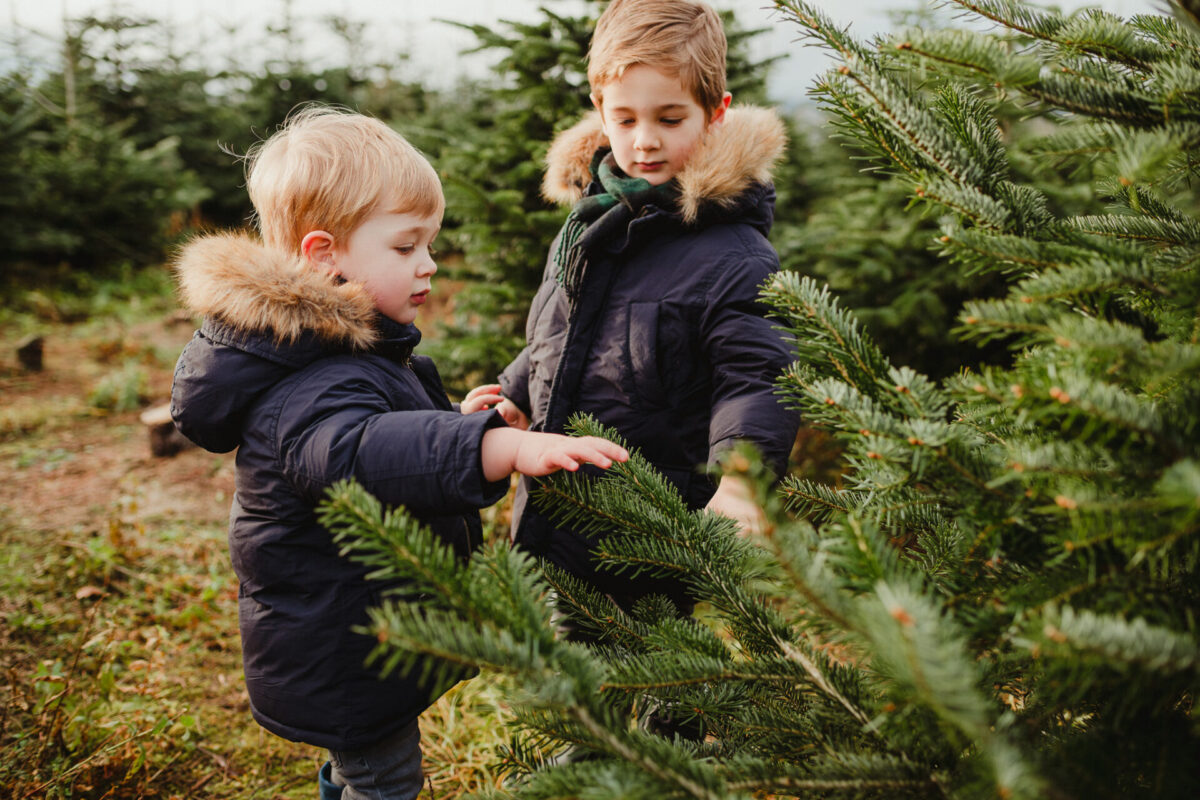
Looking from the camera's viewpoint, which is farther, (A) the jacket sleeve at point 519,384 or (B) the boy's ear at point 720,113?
(A) the jacket sleeve at point 519,384

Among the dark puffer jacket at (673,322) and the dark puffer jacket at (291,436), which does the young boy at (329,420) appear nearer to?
the dark puffer jacket at (291,436)

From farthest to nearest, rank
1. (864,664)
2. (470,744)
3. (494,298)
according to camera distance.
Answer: (494,298)
(470,744)
(864,664)

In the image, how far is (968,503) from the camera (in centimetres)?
96

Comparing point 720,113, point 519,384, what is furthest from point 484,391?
point 720,113

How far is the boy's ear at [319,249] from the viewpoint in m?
1.76

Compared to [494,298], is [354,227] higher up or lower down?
higher up

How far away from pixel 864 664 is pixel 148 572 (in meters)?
3.83

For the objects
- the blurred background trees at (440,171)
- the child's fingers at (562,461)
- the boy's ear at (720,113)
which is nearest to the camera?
the child's fingers at (562,461)

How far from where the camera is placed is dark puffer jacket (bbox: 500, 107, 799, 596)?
6.59 ft

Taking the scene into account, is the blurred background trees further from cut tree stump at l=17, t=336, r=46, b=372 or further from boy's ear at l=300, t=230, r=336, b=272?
cut tree stump at l=17, t=336, r=46, b=372

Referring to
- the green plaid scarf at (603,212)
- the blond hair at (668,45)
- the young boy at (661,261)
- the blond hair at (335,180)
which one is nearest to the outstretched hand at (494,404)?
the young boy at (661,261)

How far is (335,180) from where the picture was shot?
174 centimetres

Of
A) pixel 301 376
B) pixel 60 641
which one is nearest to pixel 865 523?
pixel 301 376

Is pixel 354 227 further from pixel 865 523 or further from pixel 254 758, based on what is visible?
pixel 254 758
